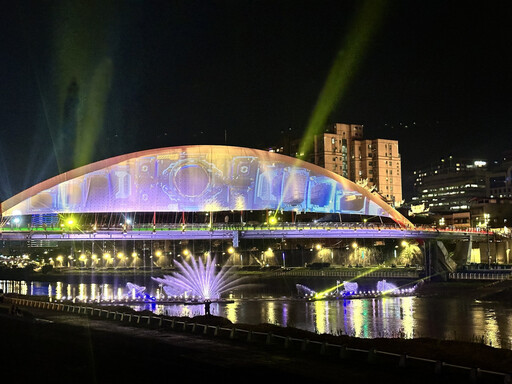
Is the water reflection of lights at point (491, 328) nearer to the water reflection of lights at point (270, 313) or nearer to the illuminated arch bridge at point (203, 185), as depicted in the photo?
the water reflection of lights at point (270, 313)

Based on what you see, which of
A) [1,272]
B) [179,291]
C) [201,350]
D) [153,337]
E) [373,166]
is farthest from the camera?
[373,166]

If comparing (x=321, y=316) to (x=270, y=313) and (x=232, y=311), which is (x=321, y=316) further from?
(x=232, y=311)

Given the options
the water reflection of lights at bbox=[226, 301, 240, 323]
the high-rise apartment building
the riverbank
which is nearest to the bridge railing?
the water reflection of lights at bbox=[226, 301, 240, 323]

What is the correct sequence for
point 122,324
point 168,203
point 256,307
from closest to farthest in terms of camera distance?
1. point 122,324
2. point 256,307
3. point 168,203

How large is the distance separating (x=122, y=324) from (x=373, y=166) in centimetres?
15099

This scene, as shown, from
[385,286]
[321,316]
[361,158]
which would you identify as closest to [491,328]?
[321,316]

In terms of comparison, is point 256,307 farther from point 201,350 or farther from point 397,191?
point 397,191

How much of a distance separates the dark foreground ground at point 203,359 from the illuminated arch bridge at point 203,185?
54.8m

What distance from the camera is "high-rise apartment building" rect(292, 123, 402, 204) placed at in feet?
581

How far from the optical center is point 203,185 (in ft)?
292

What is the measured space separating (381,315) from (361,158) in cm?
12924

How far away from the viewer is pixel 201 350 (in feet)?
83.6

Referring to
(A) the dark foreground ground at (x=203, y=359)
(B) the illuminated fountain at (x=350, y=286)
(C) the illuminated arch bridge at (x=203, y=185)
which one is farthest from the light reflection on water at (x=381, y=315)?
(C) the illuminated arch bridge at (x=203, y=185)

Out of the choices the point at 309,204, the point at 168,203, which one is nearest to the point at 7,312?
the point at 168,203
